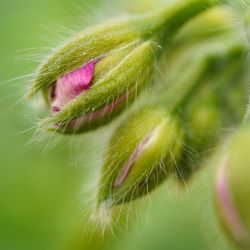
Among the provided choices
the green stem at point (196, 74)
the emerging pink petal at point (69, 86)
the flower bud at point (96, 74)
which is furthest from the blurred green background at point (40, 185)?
the emerging pink petal at point (69, 86)

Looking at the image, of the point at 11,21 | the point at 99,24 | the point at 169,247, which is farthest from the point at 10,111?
the point at 99,24

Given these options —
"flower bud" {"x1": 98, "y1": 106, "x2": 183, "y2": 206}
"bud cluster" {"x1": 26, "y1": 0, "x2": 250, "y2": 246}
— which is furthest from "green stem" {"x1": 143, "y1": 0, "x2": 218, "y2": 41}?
"flower bud" {"x1": 98, "y1": 106, "x2": 183, "y2": 206}

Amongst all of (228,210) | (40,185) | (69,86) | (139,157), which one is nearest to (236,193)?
(228,210)

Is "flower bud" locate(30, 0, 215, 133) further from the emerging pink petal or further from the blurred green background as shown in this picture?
the blurred green background

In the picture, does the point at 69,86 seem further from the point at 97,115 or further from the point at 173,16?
the point at 173,16

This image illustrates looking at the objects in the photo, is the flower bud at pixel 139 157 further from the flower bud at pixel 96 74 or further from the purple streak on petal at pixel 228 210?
the purple streak on petal at pixel 228 210

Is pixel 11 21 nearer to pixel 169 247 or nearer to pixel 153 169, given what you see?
pixel 169 247
